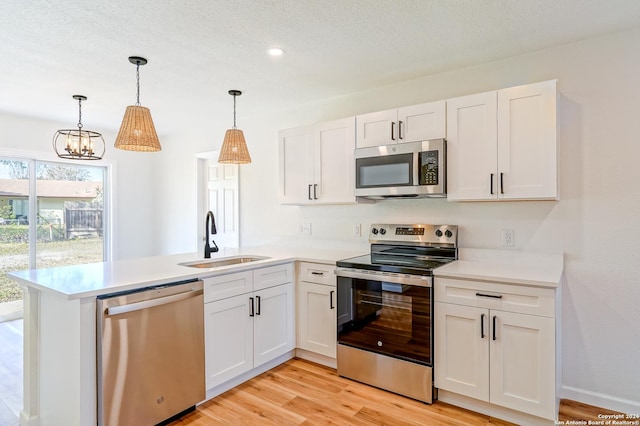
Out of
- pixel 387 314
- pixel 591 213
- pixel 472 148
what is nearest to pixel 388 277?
pixel 387 314

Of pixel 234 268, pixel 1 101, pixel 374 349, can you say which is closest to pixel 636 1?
pixel 374 349

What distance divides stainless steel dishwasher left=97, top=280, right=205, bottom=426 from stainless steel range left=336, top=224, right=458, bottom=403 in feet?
3.48

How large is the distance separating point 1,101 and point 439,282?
14.7ft

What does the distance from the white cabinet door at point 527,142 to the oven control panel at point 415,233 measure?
1.80 ft

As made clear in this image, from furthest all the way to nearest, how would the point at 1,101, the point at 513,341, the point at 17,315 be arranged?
the point at 17,315 → the point at 1,101 → the point at 513,341

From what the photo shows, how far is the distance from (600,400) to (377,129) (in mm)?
2416

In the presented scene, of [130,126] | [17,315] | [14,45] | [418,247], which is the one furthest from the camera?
[17,315]

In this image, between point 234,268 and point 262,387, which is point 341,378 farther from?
point 234,268

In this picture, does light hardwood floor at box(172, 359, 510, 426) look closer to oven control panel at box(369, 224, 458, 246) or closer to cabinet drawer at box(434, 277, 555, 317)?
cabinet drawer at box(434, 277, 555, 317)

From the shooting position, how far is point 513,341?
2084 mm

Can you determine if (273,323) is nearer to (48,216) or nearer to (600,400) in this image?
(600,400)

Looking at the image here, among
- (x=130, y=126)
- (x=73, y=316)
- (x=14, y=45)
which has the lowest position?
(x=73, y=316)

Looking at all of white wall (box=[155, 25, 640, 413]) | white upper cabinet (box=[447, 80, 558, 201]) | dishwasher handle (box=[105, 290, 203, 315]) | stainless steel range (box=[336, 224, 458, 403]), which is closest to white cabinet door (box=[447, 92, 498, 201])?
white upper cabinet (box=[447, 80, 558, 201])

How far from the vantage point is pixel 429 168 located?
2.64 metres
